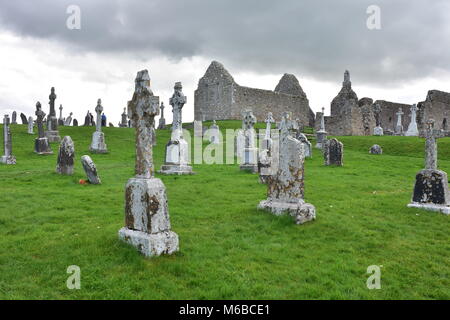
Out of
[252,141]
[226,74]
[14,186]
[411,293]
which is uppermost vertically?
[226,74]

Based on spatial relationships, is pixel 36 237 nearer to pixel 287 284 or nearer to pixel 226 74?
pixel 287 284

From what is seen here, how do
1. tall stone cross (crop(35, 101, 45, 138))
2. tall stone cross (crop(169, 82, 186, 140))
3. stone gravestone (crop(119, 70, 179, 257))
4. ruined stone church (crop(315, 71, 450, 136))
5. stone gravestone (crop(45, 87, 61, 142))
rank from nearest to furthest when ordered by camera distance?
stone gravestone (crop(119, 70, 179, 257)), tall stone cross (crop(169, 82, 186, 140)), tall stone cross (crop(35, 101, 45, 138)), stone gravestone (crop(45, 87, 61, 142)), ruined stone church (crop(315, 71, 450, 136))

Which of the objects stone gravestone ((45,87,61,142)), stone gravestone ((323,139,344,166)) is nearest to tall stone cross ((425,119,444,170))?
stone gravestone ((323,139,344,166))

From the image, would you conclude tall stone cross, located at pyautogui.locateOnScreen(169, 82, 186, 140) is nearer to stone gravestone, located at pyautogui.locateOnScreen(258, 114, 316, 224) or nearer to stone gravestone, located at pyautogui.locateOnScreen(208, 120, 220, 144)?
stone gravestone, located at pyautogui.locateOnScreen(258, 114, 316, 224)

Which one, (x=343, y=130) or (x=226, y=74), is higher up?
(x=226, y=74)

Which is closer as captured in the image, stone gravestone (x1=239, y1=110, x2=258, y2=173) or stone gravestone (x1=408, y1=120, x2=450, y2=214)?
stone gravestone (x1=408, y1=120, x2=450, y2=214)

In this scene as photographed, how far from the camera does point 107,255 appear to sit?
5625 millimetres

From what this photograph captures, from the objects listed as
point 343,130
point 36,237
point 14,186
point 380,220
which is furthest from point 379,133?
point 36,237

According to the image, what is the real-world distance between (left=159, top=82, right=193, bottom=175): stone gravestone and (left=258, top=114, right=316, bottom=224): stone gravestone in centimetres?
699

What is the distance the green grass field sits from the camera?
4777mm

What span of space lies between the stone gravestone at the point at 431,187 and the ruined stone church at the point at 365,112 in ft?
87.2

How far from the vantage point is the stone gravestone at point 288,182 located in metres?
7.83

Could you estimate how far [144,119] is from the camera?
611 centimetres

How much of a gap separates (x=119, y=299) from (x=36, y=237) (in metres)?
2.89
